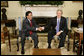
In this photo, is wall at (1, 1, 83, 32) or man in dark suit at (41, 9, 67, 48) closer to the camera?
man in dark suit at (41, 9, 67, 48)

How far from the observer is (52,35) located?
148 inches

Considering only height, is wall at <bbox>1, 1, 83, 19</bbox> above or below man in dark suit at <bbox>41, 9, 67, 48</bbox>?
above

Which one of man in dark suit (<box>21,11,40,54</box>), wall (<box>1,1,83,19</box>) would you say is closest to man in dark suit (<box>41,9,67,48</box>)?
man in dark suit (<box>21,11,40,54</box>)

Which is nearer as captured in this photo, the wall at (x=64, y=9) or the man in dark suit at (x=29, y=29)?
the man in dark suit at (x=29, y=29)

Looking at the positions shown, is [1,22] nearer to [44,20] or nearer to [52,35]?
[44,20]

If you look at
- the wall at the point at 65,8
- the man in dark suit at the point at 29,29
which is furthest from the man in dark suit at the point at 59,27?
the wall at the point at 65,8

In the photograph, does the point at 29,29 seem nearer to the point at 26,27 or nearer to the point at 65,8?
the point at 26,27

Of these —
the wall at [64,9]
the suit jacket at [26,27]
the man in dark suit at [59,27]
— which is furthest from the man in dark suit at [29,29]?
the wall at [64,9]

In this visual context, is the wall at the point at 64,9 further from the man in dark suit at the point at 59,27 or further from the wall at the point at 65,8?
the man in dark suit at the point at 59,27

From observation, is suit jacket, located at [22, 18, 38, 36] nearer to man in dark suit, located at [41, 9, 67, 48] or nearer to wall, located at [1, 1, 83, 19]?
man in dark suit, located at [41, 9, 67, 48]

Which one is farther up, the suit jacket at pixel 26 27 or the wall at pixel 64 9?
the wall at pixel 64 9

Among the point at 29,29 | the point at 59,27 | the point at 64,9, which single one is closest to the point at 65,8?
the point at 64,9

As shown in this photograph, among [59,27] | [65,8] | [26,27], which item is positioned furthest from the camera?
[65,8]

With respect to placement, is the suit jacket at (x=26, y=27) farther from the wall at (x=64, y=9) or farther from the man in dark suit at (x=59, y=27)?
the wall at (x=64, y=9)
